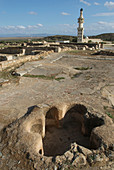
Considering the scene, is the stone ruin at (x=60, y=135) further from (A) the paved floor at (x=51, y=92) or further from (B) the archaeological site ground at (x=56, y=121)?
(A) the paved floor at (x=51, y=92)

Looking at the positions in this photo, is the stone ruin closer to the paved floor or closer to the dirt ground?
the dirt ground

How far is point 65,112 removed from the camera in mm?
4734

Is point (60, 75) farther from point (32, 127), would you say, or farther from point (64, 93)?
point (32, 127)

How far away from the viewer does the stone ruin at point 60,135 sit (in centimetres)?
281

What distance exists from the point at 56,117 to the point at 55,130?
0.47m

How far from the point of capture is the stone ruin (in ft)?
9.23

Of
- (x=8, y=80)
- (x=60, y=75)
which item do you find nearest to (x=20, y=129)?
(x=8, y=80)

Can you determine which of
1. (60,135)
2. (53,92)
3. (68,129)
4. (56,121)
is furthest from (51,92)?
(60,135)

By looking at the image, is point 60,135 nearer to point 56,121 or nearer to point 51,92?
point 56,121

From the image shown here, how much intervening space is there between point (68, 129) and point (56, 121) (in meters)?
0.49

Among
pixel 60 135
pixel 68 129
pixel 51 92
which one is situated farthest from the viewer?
pixel 51 92

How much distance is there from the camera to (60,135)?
4.48 metres

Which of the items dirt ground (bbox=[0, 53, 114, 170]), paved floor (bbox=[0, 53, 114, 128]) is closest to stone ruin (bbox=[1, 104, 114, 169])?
dirt ground (bbox=[0, 53, 114, 170])

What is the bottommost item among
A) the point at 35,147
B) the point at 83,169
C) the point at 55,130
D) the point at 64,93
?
the point at 55,130
